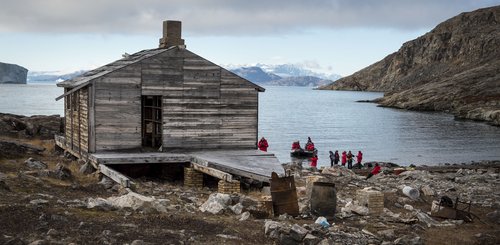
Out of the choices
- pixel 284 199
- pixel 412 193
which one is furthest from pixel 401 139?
pixel 284 199

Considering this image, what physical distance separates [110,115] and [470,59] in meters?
190

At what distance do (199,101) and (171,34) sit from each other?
383cm

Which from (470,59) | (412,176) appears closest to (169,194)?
(412,176)

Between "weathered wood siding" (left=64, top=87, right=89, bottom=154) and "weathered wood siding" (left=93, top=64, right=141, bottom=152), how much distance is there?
83cm

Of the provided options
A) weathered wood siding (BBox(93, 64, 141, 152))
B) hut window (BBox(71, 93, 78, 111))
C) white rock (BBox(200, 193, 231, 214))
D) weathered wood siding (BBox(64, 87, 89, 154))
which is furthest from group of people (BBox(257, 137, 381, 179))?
white rock (BBox(200, 193, 231, 214))

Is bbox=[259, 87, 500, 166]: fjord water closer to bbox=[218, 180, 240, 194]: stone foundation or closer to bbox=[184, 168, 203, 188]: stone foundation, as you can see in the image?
bbox=[184, 168, 203, 188]: stone foundation

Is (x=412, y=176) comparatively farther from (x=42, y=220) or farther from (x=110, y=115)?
(x=42, y=220)

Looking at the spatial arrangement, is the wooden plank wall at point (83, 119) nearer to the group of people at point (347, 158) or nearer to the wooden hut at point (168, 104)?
the wooden hut at point (168, 104)

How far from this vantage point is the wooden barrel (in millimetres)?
17422

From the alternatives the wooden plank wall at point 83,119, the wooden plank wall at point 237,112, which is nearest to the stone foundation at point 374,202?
the wooden plank wall at point 237,112

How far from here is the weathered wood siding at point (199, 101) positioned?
25.4 metres

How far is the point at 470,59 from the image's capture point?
7682 inches

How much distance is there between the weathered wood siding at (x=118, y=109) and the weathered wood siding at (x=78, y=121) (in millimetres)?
830

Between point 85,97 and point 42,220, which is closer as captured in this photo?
point 42,220
